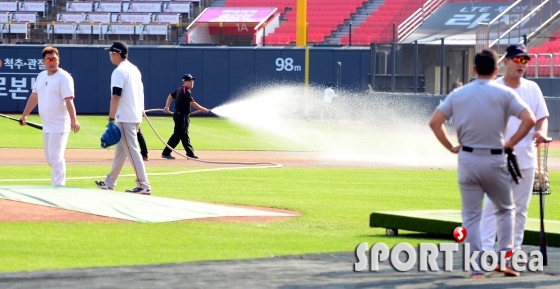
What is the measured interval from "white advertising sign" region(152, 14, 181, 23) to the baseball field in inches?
716

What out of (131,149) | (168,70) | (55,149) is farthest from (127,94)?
(168,70)

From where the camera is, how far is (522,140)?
7.91 meters

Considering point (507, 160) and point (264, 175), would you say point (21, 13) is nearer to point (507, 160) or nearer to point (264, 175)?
point (264, 175)

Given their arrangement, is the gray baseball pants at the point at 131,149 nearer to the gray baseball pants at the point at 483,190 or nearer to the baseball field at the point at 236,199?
the baseball field at the point at 236,199

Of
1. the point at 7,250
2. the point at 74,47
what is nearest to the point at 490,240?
the point at 7,250

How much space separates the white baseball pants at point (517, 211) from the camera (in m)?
7.67

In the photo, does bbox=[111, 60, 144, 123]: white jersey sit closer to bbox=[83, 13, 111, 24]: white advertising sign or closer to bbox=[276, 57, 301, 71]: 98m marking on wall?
bbox=[276, 57, 301, 71]: 98m marking on wall

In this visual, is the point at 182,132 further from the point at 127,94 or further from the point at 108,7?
the point at 108,7

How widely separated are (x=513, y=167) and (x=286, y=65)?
33798 mm

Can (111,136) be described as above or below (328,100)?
below

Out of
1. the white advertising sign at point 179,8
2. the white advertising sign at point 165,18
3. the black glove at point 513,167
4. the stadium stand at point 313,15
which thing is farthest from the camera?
the white advertising sign at point 179,8

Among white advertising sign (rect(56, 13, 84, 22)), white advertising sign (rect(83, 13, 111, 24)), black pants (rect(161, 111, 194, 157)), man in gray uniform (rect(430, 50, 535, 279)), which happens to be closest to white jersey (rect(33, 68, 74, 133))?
man in gray uniform (rect(430, 50, 535, 279))

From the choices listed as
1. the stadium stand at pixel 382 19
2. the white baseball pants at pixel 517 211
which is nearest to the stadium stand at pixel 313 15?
the stadium stand at pixel 382 19

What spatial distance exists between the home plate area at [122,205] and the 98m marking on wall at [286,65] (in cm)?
2882
